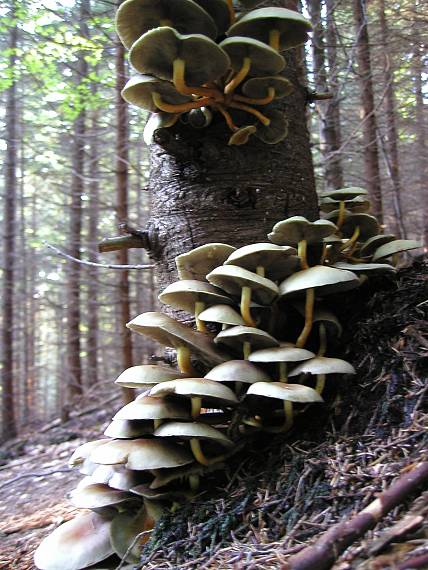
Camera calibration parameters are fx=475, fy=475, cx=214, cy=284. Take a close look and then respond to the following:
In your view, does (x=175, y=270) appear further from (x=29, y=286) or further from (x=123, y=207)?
(x=29, y=286)

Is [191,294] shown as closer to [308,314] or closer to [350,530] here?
[308,314]

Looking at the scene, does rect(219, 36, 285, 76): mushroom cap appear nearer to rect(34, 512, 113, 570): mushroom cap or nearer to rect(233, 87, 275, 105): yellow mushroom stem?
rect(233, 87, 275, 105): yellow mushroom stem

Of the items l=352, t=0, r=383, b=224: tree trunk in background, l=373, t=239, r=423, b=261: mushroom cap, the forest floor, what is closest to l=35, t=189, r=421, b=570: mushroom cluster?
the forest floor

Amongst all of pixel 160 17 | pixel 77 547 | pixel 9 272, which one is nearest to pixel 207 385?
pixel 77 547

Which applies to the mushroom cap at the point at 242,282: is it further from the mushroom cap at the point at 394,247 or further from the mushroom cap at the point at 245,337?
the mushroom cap at the point at 394,247

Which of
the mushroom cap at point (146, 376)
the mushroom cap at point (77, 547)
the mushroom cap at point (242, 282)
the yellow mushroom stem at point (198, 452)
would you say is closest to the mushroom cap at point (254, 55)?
the mushroom cap at point (242, 282)

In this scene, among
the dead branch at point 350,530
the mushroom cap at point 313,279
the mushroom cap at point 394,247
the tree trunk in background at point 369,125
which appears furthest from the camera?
the tree trunk in background at point 369,125

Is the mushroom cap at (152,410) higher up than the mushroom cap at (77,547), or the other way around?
the mushroom cap at (152,410)
